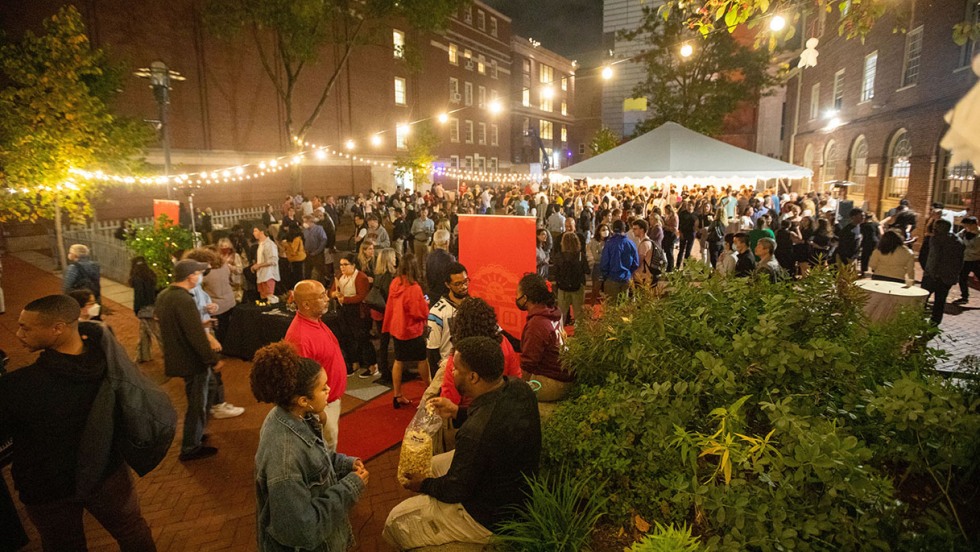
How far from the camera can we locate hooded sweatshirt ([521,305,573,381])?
4027 millimetres

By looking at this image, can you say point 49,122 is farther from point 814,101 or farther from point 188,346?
point 814,101

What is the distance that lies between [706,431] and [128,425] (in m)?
3.25

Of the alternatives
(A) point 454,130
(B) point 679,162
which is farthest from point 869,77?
(A) point 454,130

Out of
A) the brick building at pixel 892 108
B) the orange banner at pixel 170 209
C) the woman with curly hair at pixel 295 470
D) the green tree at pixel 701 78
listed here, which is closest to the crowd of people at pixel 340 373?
the woman with curly hair at pixel 295 470

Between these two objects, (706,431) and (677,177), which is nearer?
(706,431)

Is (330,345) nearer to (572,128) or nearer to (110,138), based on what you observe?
(110,138)

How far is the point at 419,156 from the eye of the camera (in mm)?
27156

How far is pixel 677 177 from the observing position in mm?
8266

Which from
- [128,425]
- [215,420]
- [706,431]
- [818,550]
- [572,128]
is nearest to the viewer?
[818,550]

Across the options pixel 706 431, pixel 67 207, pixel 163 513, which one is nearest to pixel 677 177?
pixel 706 431

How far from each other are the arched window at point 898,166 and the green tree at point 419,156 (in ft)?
65.8

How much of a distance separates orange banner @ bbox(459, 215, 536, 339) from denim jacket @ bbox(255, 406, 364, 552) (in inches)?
137

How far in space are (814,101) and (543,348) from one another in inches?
1046

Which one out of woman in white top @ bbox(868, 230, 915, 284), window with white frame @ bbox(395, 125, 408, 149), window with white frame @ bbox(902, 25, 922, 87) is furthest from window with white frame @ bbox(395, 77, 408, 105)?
woman in white top @ bbox(868, 230, 915, 284)
